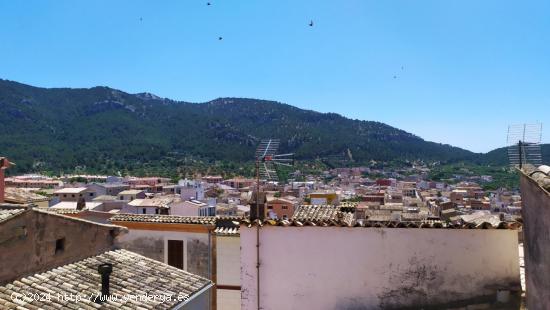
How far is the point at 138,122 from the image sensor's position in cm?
14062

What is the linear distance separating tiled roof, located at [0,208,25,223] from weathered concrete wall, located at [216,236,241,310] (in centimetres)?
684

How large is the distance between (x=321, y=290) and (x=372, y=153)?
153 metres

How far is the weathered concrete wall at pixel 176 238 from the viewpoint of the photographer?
45.4 ft

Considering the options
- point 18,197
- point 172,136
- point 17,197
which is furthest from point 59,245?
point 172,136

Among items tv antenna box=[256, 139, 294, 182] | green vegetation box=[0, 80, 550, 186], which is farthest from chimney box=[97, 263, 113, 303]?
green vegetation box=[0, 80, 550, 186]

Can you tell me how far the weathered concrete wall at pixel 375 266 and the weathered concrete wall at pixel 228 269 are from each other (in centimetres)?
651

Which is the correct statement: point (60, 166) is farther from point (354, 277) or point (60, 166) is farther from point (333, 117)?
point (354, 277)

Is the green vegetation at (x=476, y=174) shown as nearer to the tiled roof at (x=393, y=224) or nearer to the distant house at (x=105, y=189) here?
the distant house at (x=105, y=189)

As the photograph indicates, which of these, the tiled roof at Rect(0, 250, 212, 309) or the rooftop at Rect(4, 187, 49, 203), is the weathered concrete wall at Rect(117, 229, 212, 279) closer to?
the rooftop at Rect(4, 187, 49, 203)

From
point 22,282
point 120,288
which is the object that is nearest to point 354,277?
point 120,288

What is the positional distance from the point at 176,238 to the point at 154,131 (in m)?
130

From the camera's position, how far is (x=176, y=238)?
1402cm

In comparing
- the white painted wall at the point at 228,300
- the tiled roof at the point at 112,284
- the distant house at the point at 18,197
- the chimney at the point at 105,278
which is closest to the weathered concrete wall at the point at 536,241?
the tiled roof at the point at 112,284

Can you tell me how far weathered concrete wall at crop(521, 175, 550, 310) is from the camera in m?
4.31
